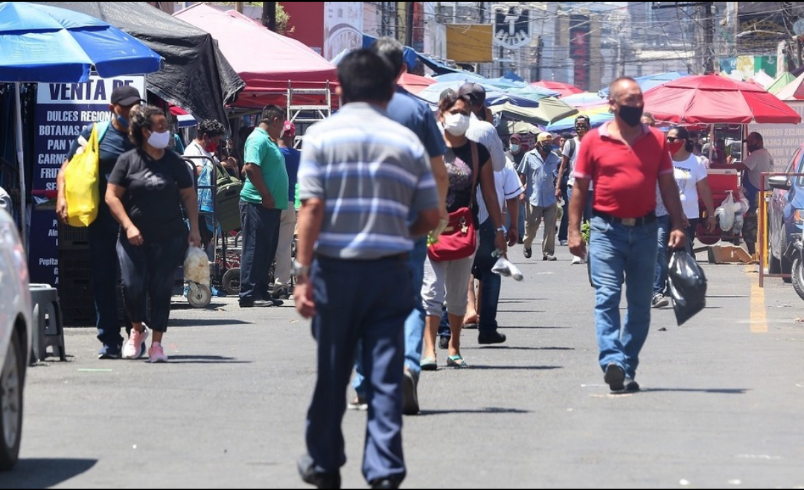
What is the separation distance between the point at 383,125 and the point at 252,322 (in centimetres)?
793

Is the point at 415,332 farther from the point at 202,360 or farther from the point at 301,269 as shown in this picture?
the point at 202,360

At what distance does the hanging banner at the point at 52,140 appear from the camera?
1355 centimetres

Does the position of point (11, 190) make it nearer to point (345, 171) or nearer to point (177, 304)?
point (177, 304)

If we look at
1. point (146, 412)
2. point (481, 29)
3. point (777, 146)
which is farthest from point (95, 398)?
point (481, 29)

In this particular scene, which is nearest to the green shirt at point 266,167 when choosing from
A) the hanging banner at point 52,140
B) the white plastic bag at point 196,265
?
the hanging banner at point 52,140

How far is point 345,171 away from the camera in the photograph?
19.8ft

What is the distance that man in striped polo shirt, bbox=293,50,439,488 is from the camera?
6.03 meters

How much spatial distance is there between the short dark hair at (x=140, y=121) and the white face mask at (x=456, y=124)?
2.08 m

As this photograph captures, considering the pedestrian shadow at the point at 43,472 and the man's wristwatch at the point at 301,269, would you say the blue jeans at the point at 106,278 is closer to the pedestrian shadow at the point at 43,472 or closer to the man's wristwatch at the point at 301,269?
the pedestrian shadow at the point at 43,472

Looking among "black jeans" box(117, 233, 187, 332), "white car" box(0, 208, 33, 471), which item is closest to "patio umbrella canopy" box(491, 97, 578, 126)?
"black jeans" box(117, 233, 187, 332)

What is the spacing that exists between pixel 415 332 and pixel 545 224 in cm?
1573

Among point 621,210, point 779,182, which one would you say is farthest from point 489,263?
point 779,182

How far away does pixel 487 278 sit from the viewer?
11781 mm

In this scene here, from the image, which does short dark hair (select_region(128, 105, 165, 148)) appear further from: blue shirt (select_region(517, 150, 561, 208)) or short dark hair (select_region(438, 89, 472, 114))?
blue shirt (select_region(517, 150, 561, 208))
